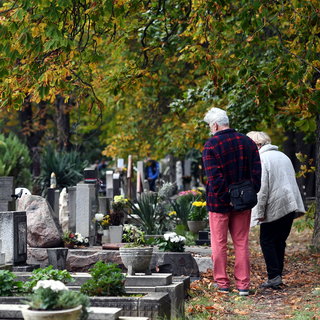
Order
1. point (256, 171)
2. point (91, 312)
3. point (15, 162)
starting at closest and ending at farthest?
point (91, 312), point (256, 171), point (15, 162)

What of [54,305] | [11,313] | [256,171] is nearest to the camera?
[54,305]

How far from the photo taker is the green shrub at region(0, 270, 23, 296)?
7125 mm

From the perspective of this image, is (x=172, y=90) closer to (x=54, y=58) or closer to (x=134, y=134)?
(x=134, y=134)

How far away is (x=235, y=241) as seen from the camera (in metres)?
9.46

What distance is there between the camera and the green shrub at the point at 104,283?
7121 mm

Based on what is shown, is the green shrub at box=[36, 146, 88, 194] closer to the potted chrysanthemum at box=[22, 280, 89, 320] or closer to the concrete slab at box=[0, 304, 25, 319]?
the concrete slab at box=[0, 304, 25, 319]

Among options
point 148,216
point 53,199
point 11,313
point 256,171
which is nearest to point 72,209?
point 53,199

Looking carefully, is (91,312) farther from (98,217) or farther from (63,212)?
(63,212)

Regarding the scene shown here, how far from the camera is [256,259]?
46.1 ft

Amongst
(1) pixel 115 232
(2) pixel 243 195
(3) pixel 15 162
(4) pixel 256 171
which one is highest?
(3) pixel 15 162

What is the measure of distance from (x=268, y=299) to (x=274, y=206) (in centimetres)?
119

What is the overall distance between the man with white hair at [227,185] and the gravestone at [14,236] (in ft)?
7.70

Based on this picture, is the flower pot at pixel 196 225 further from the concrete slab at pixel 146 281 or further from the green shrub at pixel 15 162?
the green shrub at pixel 15 162

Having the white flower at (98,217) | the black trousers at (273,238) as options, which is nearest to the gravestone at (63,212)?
the white flower at (98,217)
